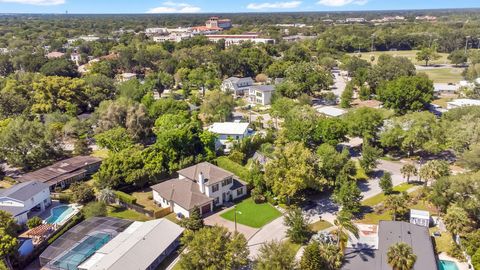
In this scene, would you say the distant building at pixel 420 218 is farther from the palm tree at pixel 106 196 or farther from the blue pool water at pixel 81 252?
the palm tree at pixel 106 196

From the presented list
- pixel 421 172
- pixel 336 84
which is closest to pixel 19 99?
pixel 421 172

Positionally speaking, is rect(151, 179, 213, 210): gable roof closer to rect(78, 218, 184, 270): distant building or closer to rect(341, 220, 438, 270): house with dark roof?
rect(78, 218, 184, 270): distant building

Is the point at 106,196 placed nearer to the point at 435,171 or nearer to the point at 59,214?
the point at 59,214

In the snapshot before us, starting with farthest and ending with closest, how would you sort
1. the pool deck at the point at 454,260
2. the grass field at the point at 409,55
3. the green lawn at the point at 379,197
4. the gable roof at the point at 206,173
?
the grass field at the point at 409,55, the gable roof at the point at 206,173, the green lawn at the point at 379,197, the pool deck at the point at 454,260

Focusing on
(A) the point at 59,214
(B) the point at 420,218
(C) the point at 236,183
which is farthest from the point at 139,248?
(B) the point at 420,218

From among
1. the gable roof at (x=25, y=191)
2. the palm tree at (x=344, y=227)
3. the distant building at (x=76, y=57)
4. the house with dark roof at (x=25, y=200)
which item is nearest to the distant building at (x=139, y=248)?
the house with dark roof at (x=25, y=200)

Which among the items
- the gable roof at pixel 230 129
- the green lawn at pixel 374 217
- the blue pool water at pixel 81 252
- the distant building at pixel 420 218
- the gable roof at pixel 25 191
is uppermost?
the gable roof at pixel 230 129

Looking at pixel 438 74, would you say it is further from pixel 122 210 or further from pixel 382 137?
pixel 122 210
